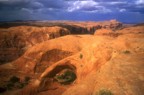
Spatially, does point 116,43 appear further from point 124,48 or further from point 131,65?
point 131,65

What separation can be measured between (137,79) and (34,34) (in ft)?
123

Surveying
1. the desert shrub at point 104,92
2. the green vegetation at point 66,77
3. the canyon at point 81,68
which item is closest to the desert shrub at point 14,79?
the canyon at point 81,68

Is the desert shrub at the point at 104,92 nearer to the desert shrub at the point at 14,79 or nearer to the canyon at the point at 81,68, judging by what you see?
the canyon at the point at 81,68

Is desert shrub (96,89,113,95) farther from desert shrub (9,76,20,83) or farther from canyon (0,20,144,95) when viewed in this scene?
desert shrub (9,76,20,83)

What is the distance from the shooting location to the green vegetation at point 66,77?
75.7 feet

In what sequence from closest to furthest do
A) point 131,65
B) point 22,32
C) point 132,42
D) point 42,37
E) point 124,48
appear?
1. point 131,65
2. point 124,48
3. point 132,42
4. point 42,37
5. point 22,32

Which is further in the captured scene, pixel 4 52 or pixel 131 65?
pixel 4 52

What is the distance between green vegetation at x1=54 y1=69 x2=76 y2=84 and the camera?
23062 mm

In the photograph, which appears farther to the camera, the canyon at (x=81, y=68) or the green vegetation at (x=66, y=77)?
the green vegetation at (x=66, y=77)

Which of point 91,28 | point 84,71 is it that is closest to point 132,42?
point 84,71

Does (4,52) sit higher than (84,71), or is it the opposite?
(84,71)

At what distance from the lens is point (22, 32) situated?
165 feet

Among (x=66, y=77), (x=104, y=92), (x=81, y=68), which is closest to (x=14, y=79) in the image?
(x=66, y=77)

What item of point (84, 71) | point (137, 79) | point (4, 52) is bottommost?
point (4, 52)
